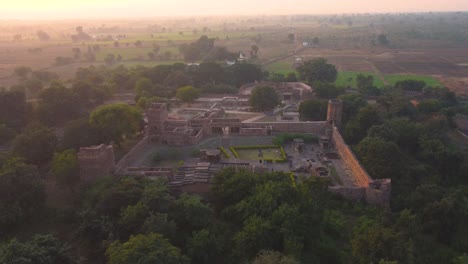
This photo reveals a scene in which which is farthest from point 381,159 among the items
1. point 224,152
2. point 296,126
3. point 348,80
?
point 348,80

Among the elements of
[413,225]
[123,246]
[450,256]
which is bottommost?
[450,256]

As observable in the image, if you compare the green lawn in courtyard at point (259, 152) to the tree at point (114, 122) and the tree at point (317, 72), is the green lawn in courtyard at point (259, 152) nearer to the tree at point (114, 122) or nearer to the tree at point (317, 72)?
the tree at point (114, 122)

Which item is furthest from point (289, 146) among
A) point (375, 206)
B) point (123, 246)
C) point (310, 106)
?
point (123, 246)

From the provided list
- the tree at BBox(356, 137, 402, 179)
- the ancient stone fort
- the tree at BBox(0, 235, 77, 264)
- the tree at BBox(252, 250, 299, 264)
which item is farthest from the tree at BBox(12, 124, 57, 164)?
the tree at BBox(356, 137, 402, 179)

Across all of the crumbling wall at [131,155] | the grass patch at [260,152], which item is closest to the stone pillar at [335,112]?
the grass patch at [260,152]

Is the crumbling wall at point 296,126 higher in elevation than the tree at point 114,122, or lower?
lower

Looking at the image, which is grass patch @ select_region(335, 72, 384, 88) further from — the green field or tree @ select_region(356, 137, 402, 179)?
tree @ select_region(356, 137, 402, 179)

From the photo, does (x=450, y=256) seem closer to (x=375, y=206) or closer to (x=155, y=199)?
(x=375, y=206)
